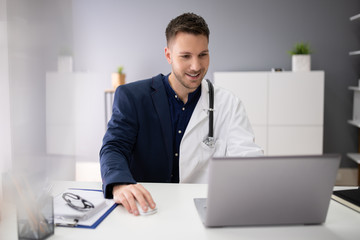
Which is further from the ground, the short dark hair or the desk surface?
the short dark hair

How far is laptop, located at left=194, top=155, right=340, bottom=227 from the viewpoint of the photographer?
2.76 ft

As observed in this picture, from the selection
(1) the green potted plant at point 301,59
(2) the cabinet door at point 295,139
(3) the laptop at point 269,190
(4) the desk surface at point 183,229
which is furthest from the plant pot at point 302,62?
(3) the laptop at point 269,190

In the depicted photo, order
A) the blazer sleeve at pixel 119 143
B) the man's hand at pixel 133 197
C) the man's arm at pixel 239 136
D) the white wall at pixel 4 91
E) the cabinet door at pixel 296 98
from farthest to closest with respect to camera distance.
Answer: the cabinet door at pixel 296 98
the white wall at pixel 4 91
the man's arm at pixel 239 136
the blazer sleeve at pixel 119 143
the man's hand at pixel 133 197

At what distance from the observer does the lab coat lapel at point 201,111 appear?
1719 mm

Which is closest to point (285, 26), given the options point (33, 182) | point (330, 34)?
point (330, 34)

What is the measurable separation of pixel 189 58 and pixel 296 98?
7.73 feet

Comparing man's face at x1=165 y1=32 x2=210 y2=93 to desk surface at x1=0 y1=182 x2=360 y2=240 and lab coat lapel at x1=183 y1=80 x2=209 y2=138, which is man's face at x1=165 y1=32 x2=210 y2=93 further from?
desk surface at x1=0 y1=182 x2=360 y2=240

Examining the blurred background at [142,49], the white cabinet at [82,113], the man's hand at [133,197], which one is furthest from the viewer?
the white cabinet at [82,113]

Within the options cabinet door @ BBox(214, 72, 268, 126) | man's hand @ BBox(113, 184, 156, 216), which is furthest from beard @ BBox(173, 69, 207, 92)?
cabinet door @ BBox(214, 72, 268, 126)

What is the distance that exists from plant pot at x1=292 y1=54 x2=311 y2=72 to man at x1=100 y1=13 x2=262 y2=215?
7.34ft

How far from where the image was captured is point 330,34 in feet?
13.1

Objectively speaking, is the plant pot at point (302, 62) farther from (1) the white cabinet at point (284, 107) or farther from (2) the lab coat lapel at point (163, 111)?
(2) the lab coat lapel at point (163, 111)

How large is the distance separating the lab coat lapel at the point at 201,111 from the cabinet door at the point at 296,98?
6.83ft

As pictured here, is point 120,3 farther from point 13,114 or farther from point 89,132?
point 13,114
